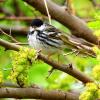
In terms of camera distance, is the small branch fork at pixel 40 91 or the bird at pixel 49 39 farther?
the bird at pixel 49 39

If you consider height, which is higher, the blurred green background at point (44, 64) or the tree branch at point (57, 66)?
the tree branch at point (57, 66)

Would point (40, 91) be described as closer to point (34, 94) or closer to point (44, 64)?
point (34, 94)

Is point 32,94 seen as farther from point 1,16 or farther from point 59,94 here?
point 1,16

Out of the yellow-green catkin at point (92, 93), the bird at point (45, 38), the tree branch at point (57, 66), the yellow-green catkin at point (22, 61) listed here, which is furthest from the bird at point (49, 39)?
the yellow-green catkin at point (92, 93)

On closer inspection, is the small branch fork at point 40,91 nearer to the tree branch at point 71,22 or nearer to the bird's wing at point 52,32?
the tree branch at point 71,22

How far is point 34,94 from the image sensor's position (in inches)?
80.1

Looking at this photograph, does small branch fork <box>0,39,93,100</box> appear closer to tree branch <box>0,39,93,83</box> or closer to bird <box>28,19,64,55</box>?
tree branch <box>0,39,93,83</box>

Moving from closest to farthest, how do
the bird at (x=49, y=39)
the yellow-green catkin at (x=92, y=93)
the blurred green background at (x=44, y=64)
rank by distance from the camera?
the yellow-green catkin at (x=92, y=93)
the blurred green background at (x=44, y=64)
the bird at (x=49, y=39)

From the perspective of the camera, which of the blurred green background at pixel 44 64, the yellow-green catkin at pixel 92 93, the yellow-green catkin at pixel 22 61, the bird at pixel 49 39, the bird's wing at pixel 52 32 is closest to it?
the yellow-green catkin at pixel 92 93

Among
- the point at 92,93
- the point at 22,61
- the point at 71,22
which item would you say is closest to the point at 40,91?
the point at 22,61

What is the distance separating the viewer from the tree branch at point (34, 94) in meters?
1.96

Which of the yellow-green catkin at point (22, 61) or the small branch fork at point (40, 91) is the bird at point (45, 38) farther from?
the yellow-green catkin at point (22, 61)

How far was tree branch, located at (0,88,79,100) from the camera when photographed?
1.96m

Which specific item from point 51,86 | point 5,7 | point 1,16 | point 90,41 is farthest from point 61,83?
point 5,7
